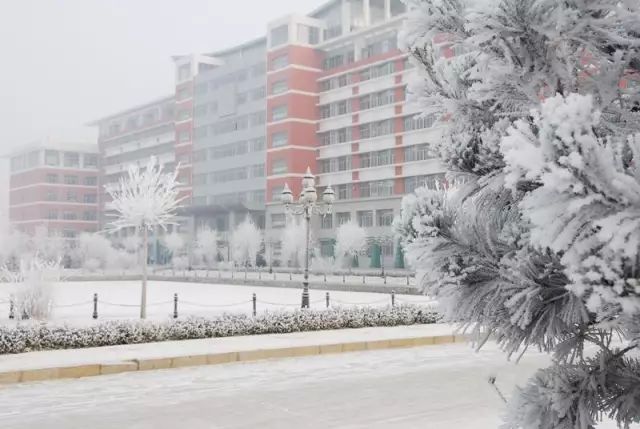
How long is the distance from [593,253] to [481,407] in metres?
7.43

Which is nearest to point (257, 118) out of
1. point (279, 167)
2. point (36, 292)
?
point (279, 167)

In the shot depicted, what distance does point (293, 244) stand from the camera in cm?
6775

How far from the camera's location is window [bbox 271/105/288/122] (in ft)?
237

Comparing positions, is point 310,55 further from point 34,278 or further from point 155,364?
point 155,364

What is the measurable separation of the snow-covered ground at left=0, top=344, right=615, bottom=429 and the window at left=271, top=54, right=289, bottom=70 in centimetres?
6148

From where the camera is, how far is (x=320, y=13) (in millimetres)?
75500

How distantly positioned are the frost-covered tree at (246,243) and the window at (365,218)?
10.9 metres

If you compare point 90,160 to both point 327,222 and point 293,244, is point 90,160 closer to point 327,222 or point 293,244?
point 327,222

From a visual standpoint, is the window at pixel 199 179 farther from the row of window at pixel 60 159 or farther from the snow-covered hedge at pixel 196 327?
the snow-covered hedge at pixel 196 327

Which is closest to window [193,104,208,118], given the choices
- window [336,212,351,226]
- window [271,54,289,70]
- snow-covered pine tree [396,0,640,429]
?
window [271,54,289,70]

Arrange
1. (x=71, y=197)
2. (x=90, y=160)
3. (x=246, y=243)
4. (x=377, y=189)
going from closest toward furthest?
(x=377, y=189) < (x=246, y=243) < (x=71, y=197) < (x=90, y=160)

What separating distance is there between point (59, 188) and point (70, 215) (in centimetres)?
413

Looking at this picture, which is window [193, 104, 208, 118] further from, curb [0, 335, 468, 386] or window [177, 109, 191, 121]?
curb [0, 335, 468, 386]

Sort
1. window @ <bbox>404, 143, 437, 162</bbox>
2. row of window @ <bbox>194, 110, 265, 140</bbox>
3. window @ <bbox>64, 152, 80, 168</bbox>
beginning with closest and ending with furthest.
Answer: window @ <bbox>404, 143, 437, 162</bbox> → row of window @ <bbox>194, 110, 265, 140</bbox> → window @ <bbox>64, 152, 80, 168</bbox>
